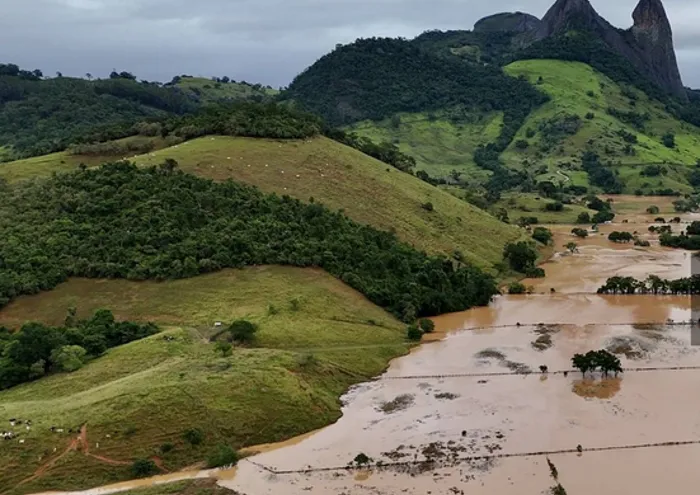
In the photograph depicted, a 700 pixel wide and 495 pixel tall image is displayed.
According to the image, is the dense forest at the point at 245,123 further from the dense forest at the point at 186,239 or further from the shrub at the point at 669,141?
the shrub at the point at 669,141

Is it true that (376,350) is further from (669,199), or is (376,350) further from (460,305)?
(669,199)

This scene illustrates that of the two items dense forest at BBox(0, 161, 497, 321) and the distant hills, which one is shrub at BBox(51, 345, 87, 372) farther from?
the distant hills

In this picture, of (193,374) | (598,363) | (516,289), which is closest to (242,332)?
(193,374)

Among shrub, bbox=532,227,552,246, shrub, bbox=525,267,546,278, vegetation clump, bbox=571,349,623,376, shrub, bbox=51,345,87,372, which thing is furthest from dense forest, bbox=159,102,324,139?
vegetation clump, bbox=571,349,623,376

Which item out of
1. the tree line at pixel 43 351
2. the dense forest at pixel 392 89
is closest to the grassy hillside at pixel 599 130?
the dense forest at pixel 392 89

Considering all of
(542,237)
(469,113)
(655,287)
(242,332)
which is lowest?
(655,287)

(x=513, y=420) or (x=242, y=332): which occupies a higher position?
(x=242, y=332)

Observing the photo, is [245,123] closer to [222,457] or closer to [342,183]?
[342,183]
